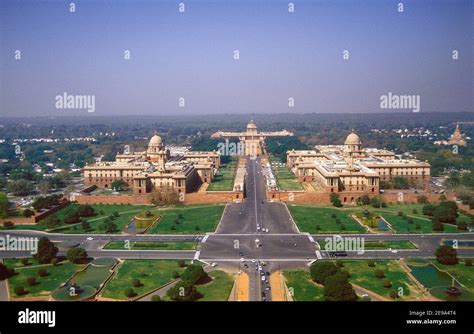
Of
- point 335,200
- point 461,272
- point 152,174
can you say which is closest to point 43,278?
point 461,272

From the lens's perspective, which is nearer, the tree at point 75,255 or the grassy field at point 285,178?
the tree at point 75,255

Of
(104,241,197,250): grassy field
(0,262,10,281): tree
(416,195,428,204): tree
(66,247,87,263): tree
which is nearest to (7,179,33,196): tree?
(104,241,197,250): grassy field

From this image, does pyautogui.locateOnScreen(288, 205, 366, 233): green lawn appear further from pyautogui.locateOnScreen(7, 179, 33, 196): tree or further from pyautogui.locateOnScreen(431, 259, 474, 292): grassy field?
pyautogui.locateOnScreen(7, 179, 33, 196): tree

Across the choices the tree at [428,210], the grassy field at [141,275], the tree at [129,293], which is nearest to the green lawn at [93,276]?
the grassy field at [141,275]

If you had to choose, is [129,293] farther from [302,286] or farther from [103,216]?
[103,216]

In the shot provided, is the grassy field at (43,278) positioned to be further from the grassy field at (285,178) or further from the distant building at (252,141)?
the distant building at (252,141)
